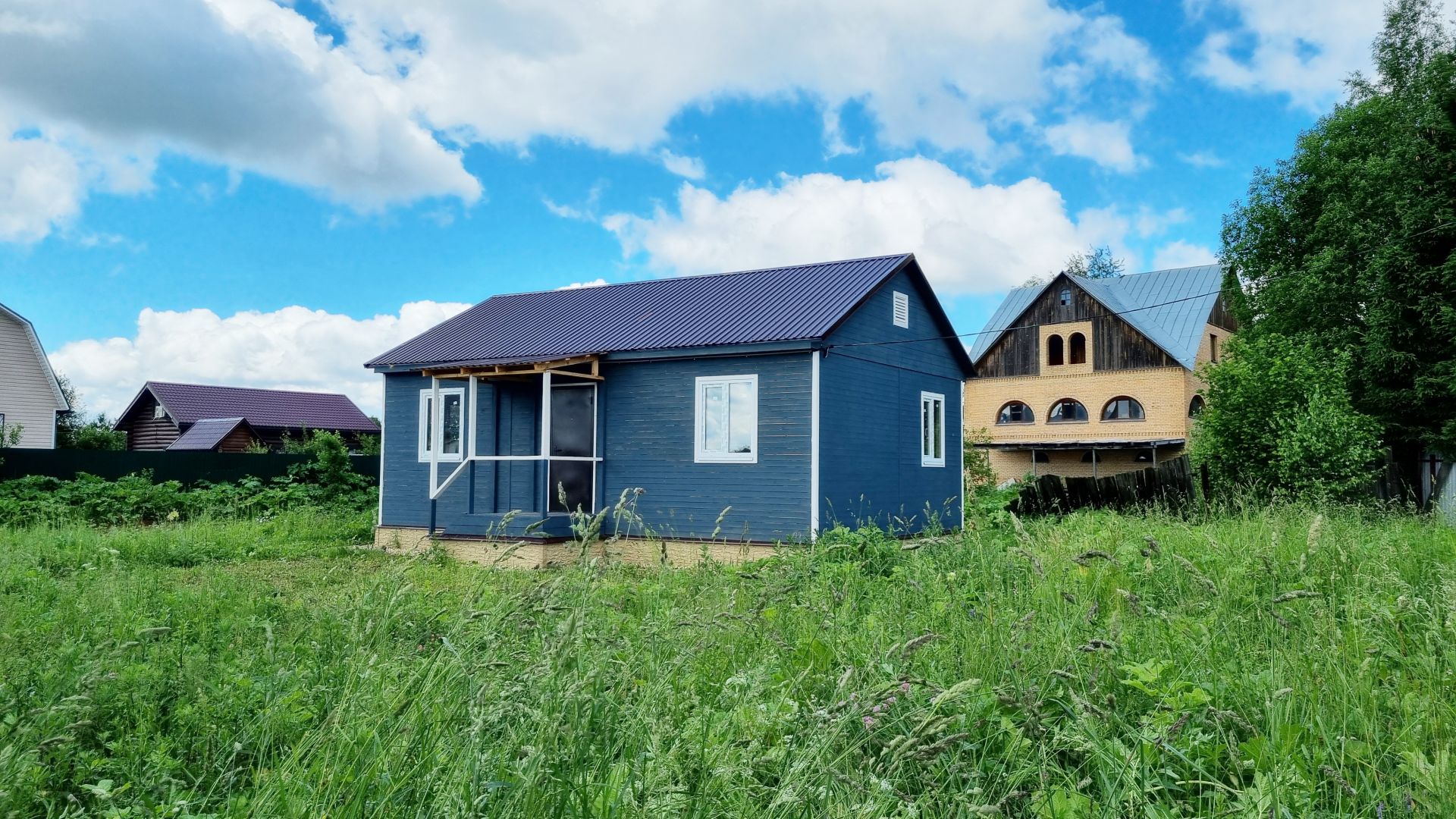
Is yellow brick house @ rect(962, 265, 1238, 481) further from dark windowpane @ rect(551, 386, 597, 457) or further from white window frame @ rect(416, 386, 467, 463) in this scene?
white window frame @ rect(416, 386, 467, 463)

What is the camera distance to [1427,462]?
20.0 metres

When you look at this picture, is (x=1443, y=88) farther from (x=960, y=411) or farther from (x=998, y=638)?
(x=998, y=638)

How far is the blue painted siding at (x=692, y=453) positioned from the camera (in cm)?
1275

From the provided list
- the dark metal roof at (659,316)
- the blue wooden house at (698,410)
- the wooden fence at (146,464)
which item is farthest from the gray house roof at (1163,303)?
the wooden fence at (146,464)

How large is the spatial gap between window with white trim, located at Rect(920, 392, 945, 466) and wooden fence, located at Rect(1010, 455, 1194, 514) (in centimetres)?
155

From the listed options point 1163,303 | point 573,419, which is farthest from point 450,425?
point 1163,303

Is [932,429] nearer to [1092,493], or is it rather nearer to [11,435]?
[1092,493]

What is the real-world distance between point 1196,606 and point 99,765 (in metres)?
4.29

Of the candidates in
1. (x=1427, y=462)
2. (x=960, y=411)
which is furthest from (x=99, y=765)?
(x=1427, y=462)

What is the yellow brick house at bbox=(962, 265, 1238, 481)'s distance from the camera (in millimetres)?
28359

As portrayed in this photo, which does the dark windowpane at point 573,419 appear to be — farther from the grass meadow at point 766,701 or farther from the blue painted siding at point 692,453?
the grass meadow at point 766,701

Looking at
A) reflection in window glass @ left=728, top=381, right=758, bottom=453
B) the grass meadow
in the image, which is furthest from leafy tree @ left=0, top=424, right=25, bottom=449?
the grass meadow

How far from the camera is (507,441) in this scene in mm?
15133

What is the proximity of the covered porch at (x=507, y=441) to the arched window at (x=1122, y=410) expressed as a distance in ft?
67.4
